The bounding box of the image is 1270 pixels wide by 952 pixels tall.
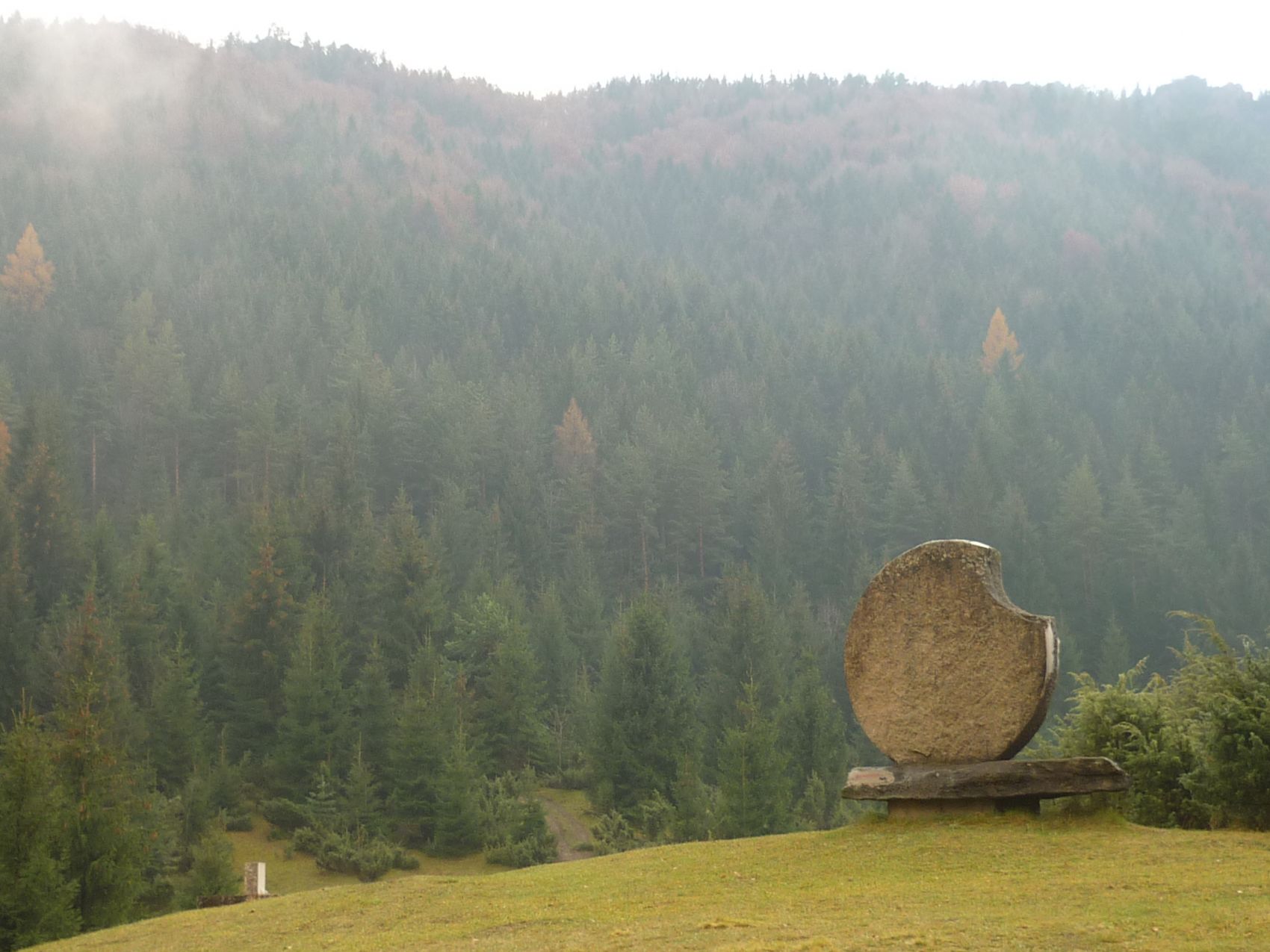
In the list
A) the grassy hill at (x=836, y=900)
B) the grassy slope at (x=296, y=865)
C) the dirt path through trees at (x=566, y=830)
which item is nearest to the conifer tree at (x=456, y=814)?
the grassy slope at (x=296, y=865)

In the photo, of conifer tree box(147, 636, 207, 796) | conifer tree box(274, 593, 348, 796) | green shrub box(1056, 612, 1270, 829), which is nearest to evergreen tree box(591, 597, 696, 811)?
conifer tree box(274, 593, 348, 796)

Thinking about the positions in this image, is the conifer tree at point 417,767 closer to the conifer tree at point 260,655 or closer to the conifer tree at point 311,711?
the conifer tree at point 311,711

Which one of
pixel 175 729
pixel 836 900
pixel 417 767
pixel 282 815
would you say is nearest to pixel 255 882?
pixel 836 900

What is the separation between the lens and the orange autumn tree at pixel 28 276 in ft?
357

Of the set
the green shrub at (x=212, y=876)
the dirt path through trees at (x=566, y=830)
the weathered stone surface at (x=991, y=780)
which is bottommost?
the dirt path through trees at (x=566, y=830)

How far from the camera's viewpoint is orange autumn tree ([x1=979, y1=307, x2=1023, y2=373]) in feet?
427

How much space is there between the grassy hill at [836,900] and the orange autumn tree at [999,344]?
117729mm

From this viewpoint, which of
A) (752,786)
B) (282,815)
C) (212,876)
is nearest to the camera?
(212,876)

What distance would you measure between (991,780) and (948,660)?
4.98 ft

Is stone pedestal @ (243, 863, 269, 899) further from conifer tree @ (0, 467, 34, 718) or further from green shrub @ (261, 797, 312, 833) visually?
conifer tree @ (0, 467, 34, 718)

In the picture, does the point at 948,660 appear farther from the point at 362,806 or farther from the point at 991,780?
the point at 362,806

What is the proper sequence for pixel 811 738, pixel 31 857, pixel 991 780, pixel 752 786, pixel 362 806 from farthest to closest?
1. pixel 811 738
2. pixel 362 806
3. pixel 752 786
4. pixel 31 857
5. pixel 991 780

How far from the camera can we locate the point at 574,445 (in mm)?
99750

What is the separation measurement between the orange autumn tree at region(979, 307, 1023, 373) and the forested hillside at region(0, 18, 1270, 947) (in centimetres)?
52
